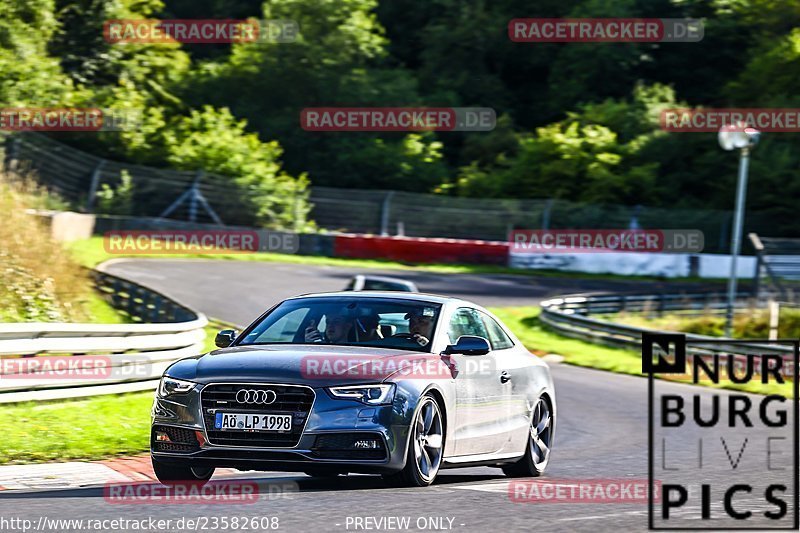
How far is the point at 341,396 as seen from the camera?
8.91 m

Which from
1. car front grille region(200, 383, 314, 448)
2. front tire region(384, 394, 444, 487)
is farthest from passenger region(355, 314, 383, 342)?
car front grille region(200, 383, 314, 448)

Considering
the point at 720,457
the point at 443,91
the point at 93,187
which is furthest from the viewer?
the point at 443,91

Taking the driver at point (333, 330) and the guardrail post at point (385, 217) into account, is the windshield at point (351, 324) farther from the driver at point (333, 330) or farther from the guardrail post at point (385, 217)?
the guardrail post at point (385, 217)

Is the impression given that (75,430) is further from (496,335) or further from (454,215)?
(454,215)

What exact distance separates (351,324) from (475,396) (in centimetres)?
108

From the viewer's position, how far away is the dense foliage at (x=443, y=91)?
51031 mm

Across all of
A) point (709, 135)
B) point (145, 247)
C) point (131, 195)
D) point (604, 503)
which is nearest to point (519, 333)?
point (145, 247)

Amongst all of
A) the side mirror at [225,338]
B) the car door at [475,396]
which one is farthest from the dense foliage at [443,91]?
the side mirror at [225,338]

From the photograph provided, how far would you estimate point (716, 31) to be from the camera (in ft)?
205

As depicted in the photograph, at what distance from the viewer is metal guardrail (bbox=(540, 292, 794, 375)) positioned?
2895cm

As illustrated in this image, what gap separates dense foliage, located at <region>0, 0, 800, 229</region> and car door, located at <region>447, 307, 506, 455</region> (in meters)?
34.9

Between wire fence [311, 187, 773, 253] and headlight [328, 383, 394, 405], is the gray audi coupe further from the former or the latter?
wire fence [311, 187, 773, 253]

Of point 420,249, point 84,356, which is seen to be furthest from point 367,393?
point 420,249

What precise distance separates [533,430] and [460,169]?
4692cm
